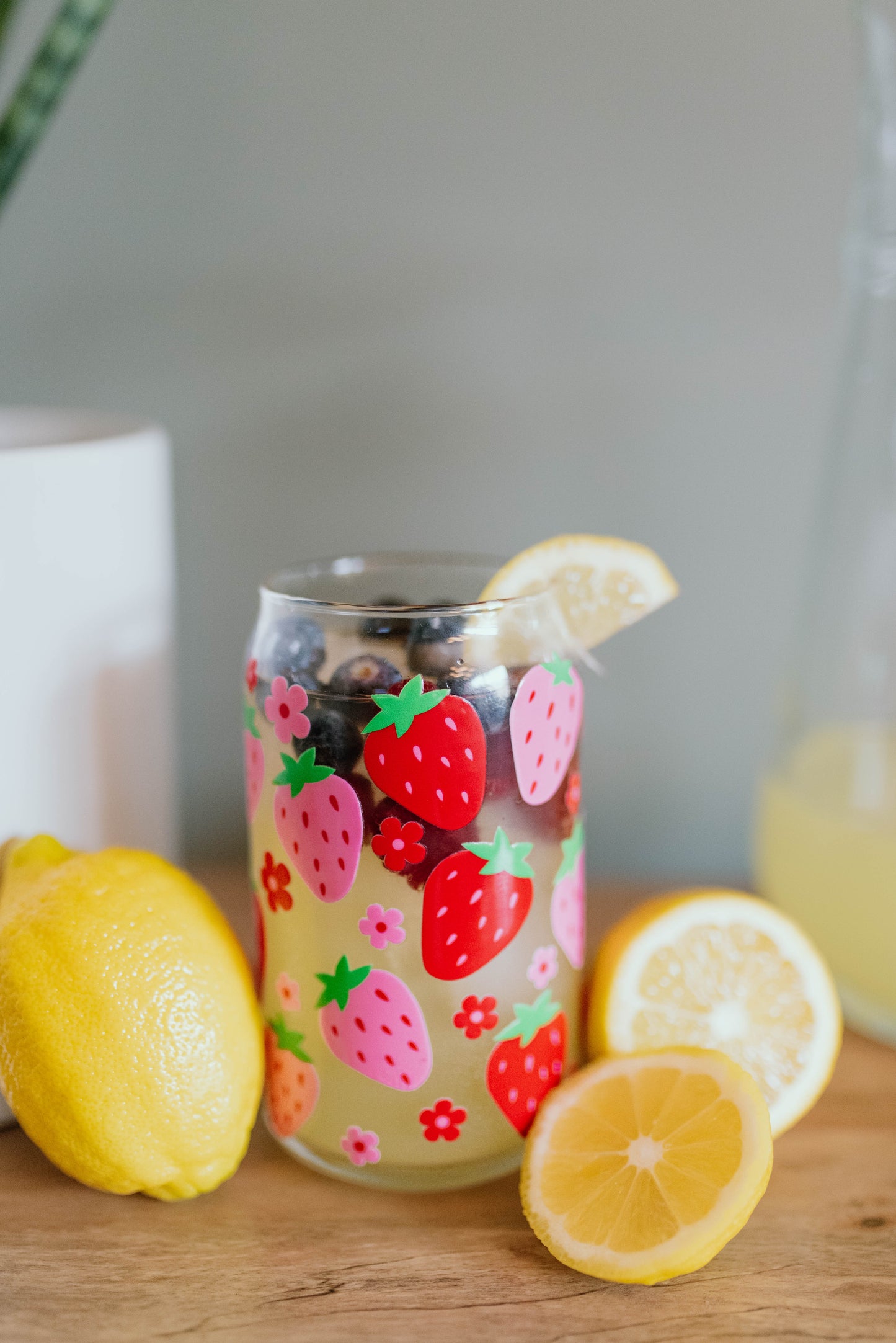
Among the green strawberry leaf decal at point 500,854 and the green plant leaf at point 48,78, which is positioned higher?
the green plant leaf at point 48,78

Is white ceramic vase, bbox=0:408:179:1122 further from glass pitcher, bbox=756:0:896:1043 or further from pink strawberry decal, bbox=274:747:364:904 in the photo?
glass pitcher, bbox=756:0:896:1043

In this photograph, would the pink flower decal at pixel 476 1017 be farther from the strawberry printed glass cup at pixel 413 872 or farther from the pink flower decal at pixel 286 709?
the pink flower decal at pixel 286 709

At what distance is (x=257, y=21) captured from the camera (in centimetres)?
74

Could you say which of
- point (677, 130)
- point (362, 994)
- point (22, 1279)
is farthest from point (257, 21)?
point (22, 1279)

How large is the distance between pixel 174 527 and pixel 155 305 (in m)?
0.15

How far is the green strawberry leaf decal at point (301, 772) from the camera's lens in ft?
1.67

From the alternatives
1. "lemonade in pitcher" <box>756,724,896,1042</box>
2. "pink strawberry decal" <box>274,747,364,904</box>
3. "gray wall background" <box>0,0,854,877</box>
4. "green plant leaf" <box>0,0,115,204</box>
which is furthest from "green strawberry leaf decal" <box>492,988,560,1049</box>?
"green plant leaf" <box>0,0,115,204</box>

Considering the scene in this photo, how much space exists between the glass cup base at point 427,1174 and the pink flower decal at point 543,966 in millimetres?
79

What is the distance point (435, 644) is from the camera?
508mm

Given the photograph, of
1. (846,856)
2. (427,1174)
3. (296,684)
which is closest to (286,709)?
(296,684)

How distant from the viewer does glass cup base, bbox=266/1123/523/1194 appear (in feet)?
1.75

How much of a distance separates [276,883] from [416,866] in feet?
0.26

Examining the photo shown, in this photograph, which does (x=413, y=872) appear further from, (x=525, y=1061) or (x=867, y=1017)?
(x=867, y=1017)

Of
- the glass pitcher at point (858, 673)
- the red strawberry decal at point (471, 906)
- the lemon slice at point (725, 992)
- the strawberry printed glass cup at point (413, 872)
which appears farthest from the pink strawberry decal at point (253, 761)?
the glass pitcher at point (858, 673)
